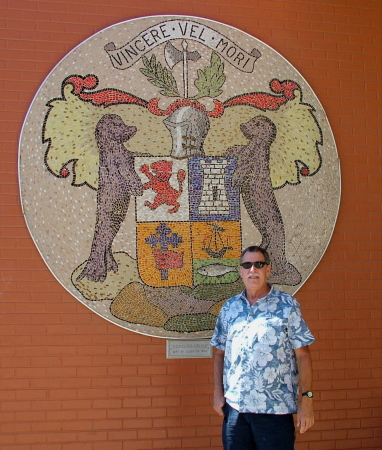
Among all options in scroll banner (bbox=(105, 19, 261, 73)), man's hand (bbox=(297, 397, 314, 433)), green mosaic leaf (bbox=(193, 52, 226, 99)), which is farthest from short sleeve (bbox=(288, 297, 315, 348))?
scroll banner (bbox=(105, 19, 261, 73))

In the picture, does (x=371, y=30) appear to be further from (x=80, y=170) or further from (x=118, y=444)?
(x=118, y=444)

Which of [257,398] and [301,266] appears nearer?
[257,398]

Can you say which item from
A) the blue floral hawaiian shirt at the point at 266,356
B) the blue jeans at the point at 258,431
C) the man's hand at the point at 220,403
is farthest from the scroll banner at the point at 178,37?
the blue jeans at the point at 258,431

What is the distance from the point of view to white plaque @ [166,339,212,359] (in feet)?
13.5

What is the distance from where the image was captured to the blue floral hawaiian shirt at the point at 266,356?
10.1 feet

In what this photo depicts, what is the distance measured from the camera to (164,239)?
13.7ft

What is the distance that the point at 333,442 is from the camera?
4.33m

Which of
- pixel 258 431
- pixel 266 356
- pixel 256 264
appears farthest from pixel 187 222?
pixel 258 431

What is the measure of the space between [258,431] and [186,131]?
2.24m

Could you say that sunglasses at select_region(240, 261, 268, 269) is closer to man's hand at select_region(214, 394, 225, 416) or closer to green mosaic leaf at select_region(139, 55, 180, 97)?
man's hand at select_region(214, 394, 225, 416)

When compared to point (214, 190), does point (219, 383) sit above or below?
below

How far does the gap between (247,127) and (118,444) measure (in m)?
2.56

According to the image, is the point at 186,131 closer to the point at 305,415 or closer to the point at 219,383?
the point at 219,383

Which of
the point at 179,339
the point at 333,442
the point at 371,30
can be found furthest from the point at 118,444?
the point at 371,30
